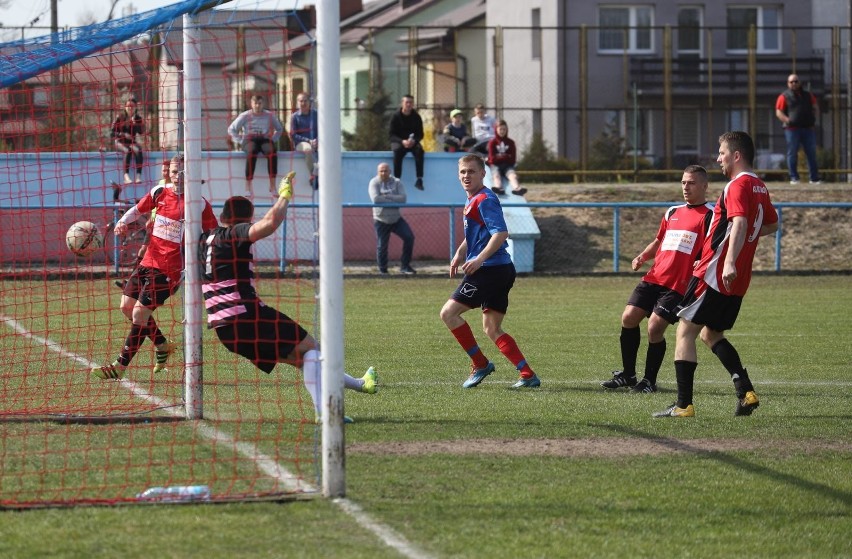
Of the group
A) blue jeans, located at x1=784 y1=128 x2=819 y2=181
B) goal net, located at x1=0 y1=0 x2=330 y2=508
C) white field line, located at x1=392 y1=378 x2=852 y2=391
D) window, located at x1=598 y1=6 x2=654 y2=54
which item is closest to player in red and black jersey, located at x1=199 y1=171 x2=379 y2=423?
goal net, located at x1=0 y1=0 x2=330 y2=508

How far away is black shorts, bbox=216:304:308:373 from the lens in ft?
25.3

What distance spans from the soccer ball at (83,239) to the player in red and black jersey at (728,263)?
522 centimetres

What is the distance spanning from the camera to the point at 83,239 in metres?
10.8

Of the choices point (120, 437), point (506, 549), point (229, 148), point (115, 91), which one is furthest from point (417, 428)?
point (229, 148)

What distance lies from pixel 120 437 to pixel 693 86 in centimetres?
3299

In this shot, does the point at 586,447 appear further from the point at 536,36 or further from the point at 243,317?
the point at 536,36

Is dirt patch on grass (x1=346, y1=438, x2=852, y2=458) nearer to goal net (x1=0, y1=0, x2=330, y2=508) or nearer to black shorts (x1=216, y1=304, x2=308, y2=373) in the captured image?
goal net (x1=0, y1=0, x2=330, y2=508)

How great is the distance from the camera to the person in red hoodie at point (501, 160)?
2452 cm

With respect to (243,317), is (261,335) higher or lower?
lower

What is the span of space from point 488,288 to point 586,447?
266cm

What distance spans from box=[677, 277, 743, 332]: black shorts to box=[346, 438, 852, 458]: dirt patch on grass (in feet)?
3.10

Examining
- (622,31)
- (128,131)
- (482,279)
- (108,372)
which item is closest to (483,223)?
(482,279)

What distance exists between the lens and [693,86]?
→ 38344 mm


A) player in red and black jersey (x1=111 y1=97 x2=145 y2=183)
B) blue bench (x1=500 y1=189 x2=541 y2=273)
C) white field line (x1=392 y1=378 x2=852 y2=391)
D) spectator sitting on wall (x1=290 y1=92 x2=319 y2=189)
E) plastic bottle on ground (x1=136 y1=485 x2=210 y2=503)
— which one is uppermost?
player in red and black jersey (x1=111 y1=97 x2=145 y2=183)
